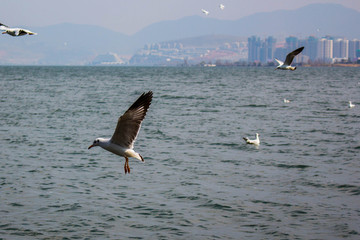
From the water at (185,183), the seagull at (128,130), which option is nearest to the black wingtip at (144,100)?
the seagull at (128,130)

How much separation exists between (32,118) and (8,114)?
2.78 m

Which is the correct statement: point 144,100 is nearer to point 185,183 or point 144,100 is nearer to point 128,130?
point 128,130

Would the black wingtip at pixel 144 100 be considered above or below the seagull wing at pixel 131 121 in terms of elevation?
above

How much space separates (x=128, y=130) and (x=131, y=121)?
0.30m

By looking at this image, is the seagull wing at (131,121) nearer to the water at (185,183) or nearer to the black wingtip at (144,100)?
the black wingtip at (144,100)

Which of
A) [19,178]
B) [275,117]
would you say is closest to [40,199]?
[19,178]

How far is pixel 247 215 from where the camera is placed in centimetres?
1213

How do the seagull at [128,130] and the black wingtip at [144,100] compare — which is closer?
the black wingtip at [144,100]

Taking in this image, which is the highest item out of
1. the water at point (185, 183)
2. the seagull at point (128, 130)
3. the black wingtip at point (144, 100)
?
the black wingtip at point (144, 100)

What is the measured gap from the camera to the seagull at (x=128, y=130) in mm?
8930

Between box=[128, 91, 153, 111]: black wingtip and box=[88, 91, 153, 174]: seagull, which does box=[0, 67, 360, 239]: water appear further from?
box=[128, 91, 153, 111]: black wingtip

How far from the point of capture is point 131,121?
9211 millimetres

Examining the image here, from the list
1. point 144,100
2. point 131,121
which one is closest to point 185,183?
point 131,121

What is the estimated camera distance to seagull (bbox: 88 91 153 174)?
893cm
